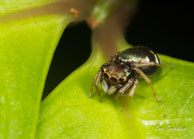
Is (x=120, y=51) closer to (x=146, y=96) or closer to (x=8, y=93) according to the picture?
(x=146, y=96)

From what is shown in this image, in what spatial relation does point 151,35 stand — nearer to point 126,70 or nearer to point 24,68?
point 126,70

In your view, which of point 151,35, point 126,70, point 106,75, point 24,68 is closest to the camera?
point 24,68

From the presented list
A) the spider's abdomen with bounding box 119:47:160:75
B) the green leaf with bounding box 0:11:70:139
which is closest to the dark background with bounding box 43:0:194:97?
the spider's abdomen with bounding box 119:47:160:75

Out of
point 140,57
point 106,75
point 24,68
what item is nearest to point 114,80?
point 106,75

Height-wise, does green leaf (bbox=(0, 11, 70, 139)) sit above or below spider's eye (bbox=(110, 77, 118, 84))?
above

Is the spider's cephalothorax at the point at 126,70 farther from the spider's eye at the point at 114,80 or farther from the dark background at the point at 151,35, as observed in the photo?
the dark background at the point at 151,35

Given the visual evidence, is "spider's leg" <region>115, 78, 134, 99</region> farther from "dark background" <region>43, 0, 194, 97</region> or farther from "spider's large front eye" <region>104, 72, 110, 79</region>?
"dark background" <region>43, 0, 194, 97</region>

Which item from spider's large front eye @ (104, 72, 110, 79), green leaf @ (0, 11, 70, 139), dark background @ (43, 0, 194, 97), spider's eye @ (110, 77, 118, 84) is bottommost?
dark background @ (43, 0, 194, 97)
